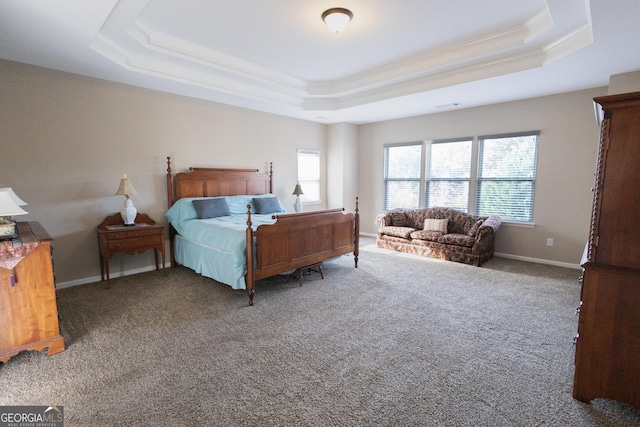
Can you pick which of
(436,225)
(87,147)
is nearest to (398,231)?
(436,225)

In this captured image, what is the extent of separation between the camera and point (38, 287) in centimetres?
230

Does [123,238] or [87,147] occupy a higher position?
[87,147]

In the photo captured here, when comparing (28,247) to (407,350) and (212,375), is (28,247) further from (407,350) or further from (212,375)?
(407,350)

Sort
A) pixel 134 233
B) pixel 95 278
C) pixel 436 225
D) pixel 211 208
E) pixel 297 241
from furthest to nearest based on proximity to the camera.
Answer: pixel 436 225 < pixel 211 208 < pixel 95 278 < pixel 134 233 < pixel 297 241

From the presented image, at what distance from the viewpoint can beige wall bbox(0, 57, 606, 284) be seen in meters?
3.48

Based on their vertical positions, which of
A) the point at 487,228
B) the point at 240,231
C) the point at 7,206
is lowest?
the point at 487,228

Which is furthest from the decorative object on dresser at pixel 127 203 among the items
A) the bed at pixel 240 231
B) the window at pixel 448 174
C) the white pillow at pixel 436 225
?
the window at pixel 448 174

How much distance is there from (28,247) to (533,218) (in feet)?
20.4

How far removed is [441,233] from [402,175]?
178 centimetres

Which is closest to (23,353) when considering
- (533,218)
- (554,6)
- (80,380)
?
(80,380)

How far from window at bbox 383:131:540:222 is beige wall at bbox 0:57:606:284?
0.18m

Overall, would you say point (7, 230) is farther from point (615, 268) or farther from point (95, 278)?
point (615, 268)

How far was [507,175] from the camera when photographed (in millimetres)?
5156

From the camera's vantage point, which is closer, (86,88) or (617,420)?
(617,420)
